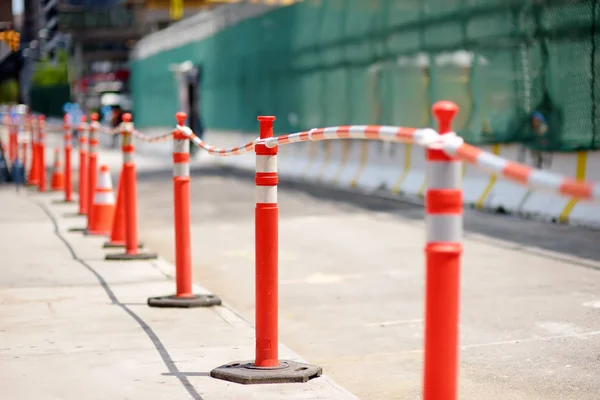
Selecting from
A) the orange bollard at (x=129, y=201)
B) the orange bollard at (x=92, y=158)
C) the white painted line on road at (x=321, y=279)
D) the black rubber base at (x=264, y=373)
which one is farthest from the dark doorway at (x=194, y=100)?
the black rubber base at (x=264, y=373)

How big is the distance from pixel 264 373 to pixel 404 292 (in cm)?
390

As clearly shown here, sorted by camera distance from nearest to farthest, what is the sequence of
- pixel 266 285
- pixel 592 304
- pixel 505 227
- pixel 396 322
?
pixel 266 285 < pixel 396 322 < pixel 592 304 < pixel 505 227

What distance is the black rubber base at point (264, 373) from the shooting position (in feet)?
21.5

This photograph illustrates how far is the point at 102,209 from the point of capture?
15.2m

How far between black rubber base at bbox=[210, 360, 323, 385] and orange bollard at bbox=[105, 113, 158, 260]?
4.89 meters

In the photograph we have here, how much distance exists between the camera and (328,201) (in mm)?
20719

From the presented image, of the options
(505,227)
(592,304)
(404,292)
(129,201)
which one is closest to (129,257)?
(129,201)

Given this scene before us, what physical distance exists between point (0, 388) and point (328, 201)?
14440 millimetres

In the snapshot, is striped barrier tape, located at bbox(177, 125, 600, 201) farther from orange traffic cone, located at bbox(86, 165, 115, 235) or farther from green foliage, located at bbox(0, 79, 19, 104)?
green foliage, located at bbox(0, 79, 19, 104)

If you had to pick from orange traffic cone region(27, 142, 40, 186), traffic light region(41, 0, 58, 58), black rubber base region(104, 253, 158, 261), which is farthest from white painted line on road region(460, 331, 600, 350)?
traffic light region(41, 0, 58, 58)

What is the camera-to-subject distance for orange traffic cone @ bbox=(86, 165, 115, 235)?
15125 millimetres

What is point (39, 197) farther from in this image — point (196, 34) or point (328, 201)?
point (196, 34)

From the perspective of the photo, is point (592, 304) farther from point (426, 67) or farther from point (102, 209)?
point (426, 67)

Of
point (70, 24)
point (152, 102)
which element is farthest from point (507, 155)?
point (70, 24)
